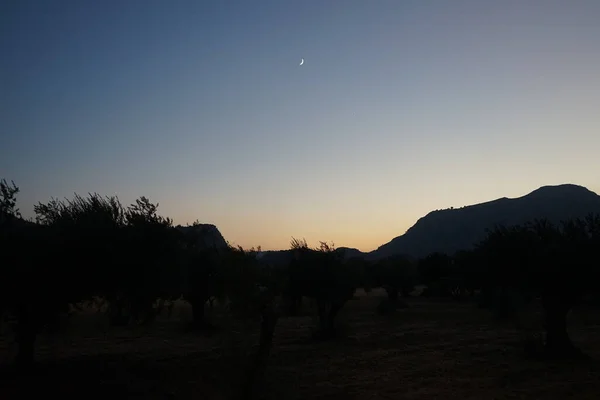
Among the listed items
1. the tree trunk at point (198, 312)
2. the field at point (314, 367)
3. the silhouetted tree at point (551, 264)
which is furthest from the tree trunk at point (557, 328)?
the tree trunk at point (198, 312)

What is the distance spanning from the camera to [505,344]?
1129 inches

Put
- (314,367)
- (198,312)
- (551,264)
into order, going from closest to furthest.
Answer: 1. (551,264)
2. (314,367)
3. (198,312)

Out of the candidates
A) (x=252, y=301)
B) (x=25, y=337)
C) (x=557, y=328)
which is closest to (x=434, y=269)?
(x=557, y=328)

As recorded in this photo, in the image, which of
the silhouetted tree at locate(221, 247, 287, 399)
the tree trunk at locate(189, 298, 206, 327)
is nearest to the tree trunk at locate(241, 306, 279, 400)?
the silhouetted tree at locate(221, 247, 287, 399)

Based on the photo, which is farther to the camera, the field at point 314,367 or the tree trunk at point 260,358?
the field at point 314,367

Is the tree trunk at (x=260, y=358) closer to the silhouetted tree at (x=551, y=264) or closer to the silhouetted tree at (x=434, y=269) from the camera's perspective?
the silhouetted tree at (x=551, y=264)

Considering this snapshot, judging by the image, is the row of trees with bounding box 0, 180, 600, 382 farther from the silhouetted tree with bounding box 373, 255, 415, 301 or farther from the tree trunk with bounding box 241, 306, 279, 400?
the silhouetted tree with bounding box 373, 255, 415, 301

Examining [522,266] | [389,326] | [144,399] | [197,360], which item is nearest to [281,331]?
[389,326]

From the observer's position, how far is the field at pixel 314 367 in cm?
1703

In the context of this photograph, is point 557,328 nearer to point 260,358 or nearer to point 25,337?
point 260,358

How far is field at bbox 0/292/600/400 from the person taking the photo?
17.0m

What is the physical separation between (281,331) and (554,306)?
62.7ft

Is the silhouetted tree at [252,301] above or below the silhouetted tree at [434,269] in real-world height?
below

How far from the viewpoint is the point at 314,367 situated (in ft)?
75.4
